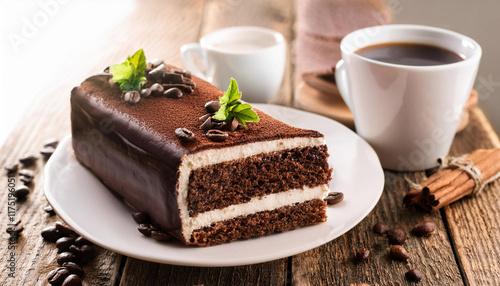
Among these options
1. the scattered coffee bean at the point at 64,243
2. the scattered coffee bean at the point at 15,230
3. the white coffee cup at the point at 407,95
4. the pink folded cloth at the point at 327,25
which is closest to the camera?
the scattered coffee bean at the point at 64,243

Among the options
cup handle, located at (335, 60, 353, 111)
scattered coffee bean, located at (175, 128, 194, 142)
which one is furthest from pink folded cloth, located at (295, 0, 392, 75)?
scattered coffee bean, located at (175, 128, 194, 142)

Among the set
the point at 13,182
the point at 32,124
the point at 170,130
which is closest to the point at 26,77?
the point at 32,124

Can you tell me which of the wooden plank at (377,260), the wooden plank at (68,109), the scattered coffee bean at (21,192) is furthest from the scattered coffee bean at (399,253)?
the scattered coffee bean at (21,192)

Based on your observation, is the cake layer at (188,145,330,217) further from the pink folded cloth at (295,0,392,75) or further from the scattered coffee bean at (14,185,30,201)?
the pink folded cloth at (295,0,392,75)

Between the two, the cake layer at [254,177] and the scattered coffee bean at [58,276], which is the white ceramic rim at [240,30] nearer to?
the cake layer at [254,177]

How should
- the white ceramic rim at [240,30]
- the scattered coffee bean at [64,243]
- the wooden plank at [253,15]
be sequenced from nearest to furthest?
the scattered coffee bean at [64,243] < the white ceramic rim at [240,30] < the wooden plank at [253,15]

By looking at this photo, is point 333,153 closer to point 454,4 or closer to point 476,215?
point 476,215
